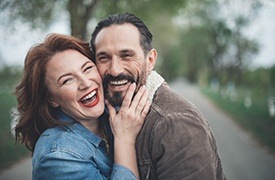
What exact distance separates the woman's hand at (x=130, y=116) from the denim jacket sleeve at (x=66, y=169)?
0.25m

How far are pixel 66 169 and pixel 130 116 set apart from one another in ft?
1.97

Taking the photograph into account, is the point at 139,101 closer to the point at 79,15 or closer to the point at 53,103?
the point at 53,103

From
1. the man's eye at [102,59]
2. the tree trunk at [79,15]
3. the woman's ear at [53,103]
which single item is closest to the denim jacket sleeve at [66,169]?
the woman's ear at [53,103]

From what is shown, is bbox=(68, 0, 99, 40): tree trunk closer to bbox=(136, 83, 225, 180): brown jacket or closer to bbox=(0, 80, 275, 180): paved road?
bbox=(0, 80, 275, 180): paved road

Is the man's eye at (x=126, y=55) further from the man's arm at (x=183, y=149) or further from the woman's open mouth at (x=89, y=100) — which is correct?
the man's arm at (x=183, y=149)

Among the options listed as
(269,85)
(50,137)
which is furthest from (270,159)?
(269,85)

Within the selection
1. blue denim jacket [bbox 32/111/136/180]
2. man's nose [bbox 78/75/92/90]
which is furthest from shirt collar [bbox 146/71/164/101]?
blue denim jacket [bbox 32/111/136/180]

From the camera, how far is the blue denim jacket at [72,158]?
2113mm

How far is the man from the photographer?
200 centimetres

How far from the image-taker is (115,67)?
244cm

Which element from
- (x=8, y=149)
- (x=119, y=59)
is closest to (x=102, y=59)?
(x=119, y=59)

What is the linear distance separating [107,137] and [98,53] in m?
0.74

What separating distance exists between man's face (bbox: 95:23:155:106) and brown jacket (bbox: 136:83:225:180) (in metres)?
0.32

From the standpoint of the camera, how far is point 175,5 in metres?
16.8
